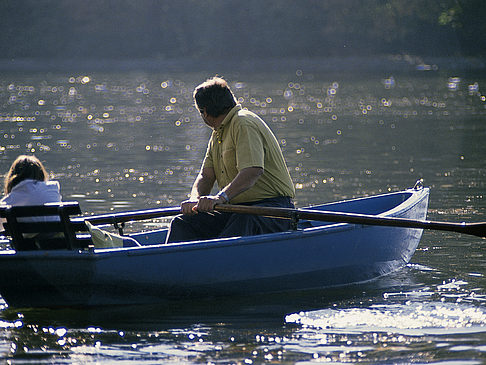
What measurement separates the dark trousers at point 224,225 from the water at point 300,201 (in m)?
0.49

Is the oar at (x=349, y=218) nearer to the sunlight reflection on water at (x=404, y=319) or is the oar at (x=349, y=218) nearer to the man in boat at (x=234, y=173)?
the man in boat at (x=234, y=173)

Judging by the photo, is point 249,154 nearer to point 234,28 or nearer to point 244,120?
point 244,120

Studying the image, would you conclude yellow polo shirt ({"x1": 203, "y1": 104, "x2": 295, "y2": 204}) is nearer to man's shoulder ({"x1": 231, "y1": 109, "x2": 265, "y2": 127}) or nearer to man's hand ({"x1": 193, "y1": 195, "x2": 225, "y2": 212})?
→ man's shoulder ({"x1": 231, "y1": 109, "x2": 265, "y2": 127})

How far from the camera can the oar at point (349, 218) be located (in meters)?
6.25

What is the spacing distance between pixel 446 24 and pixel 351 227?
61.3 m

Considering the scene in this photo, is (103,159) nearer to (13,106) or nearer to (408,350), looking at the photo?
(408,350)

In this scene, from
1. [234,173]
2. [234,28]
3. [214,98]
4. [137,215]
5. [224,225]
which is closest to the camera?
[214,98]

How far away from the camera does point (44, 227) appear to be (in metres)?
5.80

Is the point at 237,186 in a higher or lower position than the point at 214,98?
lower

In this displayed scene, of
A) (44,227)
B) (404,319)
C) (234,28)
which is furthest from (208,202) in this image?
(234,28)

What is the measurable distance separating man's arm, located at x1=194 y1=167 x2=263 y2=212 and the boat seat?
84 centimetres

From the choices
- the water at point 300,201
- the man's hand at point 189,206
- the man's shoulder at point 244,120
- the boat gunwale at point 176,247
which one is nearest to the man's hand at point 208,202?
the man's hand at point 189,206

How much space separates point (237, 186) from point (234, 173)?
326mm

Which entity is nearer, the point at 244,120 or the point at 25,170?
the point at 25,170
